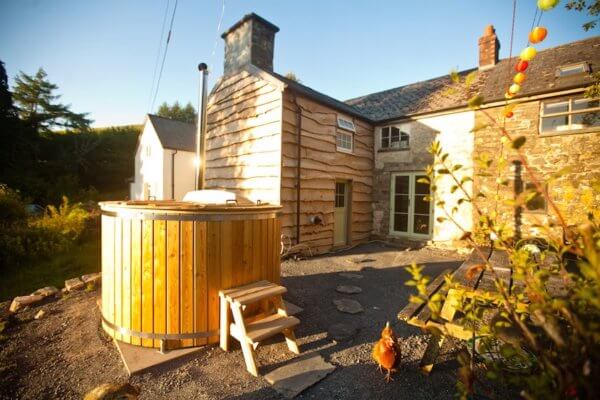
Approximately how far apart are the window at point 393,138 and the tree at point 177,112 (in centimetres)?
3783

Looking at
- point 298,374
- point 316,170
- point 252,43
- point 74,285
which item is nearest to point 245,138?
point 316,170

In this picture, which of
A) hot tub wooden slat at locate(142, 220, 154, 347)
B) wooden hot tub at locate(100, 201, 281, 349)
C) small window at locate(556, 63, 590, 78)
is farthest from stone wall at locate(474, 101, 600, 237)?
hot tub wooden slat at locate(142, 220, 154, 347)

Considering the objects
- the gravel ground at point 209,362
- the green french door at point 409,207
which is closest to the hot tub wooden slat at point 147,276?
the gravel ground at point 209,362

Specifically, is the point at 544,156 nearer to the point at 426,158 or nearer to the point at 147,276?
the point at 426,158

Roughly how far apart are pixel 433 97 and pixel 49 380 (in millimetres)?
12450

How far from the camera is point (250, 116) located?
8469 millimetres

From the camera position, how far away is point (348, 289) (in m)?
5.45

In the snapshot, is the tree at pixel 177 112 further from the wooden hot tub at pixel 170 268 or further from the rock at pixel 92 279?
the wooden hot tub at pixel 170 268

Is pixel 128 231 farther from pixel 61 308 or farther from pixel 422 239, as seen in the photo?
pixel 422 239

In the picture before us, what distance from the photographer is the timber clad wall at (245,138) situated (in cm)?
759

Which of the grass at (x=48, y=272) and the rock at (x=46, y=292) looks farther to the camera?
the grass at (x=48, y=272)

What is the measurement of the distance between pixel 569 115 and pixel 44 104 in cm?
3999

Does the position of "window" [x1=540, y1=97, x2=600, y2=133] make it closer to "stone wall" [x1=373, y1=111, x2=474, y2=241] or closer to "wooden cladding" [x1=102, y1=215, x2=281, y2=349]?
"stone wall" [x1=373, y1=111, x2=474, y2=241]

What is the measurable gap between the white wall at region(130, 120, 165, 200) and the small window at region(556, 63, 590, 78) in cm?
1934
